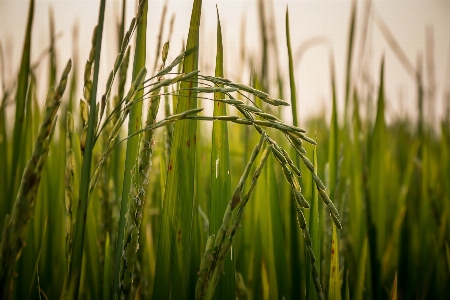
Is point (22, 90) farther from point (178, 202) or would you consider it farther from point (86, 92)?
point (178, 202)

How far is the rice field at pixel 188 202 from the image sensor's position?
443 mm

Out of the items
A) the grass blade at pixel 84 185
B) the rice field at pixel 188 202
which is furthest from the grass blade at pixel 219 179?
the grass blade at pixel 84 185

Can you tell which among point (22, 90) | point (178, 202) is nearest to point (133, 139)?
point (178, 202)

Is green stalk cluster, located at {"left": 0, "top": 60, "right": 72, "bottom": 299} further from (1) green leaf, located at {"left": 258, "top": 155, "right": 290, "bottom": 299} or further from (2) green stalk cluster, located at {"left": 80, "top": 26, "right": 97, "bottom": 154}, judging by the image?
(1) green leaf, located at {"left": 258, "top": 155, "right": 290, "bottom": 299}

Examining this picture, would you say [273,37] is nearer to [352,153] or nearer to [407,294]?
[352,153]

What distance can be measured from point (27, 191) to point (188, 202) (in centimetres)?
27

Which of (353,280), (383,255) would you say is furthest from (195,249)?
(383,255)

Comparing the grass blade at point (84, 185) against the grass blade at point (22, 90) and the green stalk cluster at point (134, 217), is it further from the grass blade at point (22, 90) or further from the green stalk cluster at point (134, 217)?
the grass blade at point (22, 90)

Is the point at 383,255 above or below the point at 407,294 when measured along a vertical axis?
above

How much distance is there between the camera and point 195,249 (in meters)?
0.79

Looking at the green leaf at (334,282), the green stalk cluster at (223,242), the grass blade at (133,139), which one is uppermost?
the grass blade at (133,139)

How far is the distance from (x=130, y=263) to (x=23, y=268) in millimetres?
484

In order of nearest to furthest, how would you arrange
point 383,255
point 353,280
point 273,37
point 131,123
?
point 131,123 → point 353,280 → point 383,255 → point 273,37

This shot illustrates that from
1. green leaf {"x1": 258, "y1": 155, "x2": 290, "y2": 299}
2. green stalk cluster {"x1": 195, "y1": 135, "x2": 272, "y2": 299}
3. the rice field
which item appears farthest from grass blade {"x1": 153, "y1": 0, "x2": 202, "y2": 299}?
green leaf {"x1": 258, "y1": 155, "x2": 290, "y2": 299}
